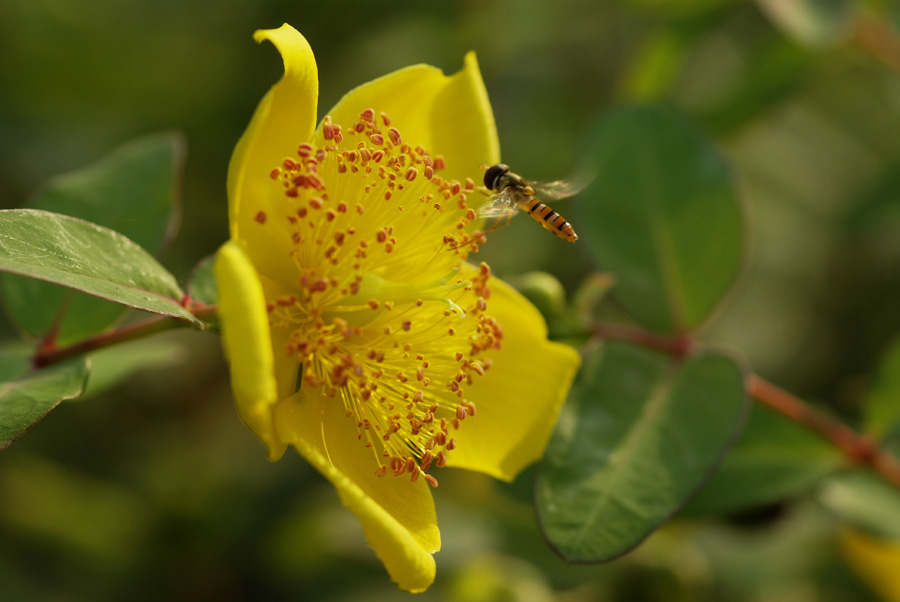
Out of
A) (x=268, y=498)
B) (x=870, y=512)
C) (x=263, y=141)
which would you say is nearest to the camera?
(x=263, y=141)

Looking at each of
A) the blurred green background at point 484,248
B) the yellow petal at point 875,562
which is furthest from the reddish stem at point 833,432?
the yellow petal at point 875,562

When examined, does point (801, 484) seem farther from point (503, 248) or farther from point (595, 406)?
point (503, 248)

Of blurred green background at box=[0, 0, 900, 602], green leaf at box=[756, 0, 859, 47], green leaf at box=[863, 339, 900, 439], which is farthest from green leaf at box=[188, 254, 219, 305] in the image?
green leaf at box=[756, 0, 859, 47]

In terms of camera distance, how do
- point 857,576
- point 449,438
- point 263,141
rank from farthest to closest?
point 857,576 < point 449,438 < point 263,141

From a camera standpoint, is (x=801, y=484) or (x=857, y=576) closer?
(x=801, y=484)

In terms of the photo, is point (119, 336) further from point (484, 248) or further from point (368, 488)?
point (484, 248)

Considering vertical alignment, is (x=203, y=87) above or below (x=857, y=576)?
above

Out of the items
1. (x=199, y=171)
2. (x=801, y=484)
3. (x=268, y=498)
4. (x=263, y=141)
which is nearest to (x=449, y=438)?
(x=263, y=141)
